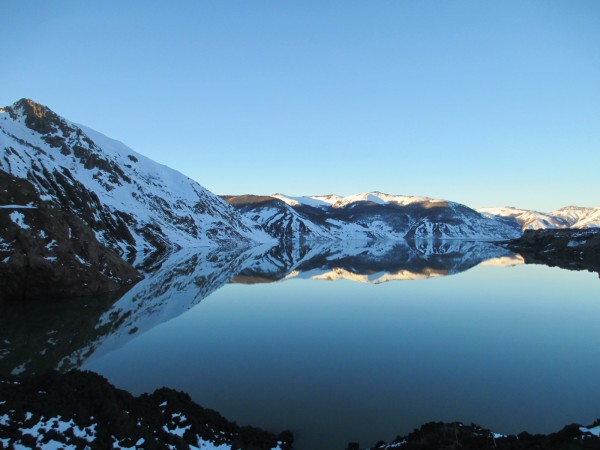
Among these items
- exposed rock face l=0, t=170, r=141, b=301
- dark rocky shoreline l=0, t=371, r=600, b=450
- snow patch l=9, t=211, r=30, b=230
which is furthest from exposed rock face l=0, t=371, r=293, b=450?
snow patch l=9, t=211, r=30, b=230

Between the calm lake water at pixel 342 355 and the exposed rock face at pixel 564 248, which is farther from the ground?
the exposed rock face at pixel 564 248

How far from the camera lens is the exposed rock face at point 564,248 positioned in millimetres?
77863

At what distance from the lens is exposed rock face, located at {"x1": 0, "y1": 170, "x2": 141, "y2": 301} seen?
27.9m

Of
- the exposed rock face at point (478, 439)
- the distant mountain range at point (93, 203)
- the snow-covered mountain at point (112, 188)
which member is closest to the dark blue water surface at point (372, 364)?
the exposed rock face at point (478, 439)

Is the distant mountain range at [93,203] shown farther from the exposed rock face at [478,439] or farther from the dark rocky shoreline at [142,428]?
the exposed rock face at [478,439]

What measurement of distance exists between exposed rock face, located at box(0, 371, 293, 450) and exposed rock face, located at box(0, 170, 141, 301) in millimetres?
19936

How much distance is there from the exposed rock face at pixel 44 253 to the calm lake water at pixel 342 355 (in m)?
2.80

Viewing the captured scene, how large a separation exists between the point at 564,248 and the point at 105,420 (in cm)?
11629

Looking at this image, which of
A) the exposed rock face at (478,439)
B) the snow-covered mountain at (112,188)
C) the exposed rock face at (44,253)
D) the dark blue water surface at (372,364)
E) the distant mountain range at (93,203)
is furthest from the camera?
the snow-covered mountain at (112,188)

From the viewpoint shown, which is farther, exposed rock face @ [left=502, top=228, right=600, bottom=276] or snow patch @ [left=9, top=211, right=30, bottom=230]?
exposed rock face @ [left=502, top=228, right=600, bottom=276]

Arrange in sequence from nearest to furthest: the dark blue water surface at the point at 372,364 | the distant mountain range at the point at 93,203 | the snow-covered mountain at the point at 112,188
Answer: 1. the dark blue water surface at the point at 372,364
2. the distant mountain range at the point at 93,203
3. the snow-covered mountain at the point at 112,188

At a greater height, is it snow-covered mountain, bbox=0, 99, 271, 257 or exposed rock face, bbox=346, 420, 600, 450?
snow-covered mountain, bbox=0, 99, 271, 257

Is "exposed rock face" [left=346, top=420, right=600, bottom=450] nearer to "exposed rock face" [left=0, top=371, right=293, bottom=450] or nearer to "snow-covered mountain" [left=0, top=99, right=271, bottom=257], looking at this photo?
"exposed rock face" [left=0, top=371, right=293, bottom=450]

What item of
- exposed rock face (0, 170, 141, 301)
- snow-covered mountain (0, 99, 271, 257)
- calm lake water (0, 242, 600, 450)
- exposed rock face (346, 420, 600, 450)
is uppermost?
snow-covered mountain (0, 99, 271, 257)
